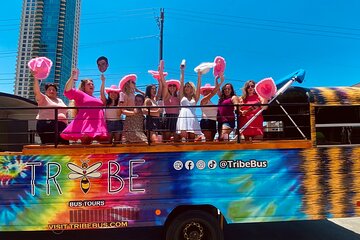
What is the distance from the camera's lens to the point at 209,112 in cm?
518

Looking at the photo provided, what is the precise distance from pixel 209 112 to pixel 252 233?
2401mm

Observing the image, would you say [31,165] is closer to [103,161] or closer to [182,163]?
[103,161]

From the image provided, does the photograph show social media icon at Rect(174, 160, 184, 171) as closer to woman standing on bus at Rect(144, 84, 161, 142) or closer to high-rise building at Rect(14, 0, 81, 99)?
woman standing on bus at Rect(144, 84, 161, 142)

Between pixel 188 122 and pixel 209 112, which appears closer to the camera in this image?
pixel 188 122

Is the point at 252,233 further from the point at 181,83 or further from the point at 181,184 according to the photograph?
the point at 181,83

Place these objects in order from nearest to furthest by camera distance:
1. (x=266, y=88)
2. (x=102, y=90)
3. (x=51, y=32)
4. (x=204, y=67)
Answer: (x=266, y=88), (x=204, y=67), (x=102, y=90), (x=51, y=32)

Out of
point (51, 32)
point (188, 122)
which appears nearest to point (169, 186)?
point (188, 122)

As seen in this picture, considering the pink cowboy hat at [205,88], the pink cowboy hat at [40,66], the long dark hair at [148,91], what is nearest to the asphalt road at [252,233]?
the long dark hair at [148,91]

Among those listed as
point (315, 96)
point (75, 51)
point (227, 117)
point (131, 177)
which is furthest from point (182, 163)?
point (75, 51)

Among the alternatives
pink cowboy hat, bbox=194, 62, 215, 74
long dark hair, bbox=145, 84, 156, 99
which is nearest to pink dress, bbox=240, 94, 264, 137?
pink cowboy hat, bbox=194, 62, 215, 74

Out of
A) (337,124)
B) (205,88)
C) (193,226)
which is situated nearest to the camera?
(193,226)

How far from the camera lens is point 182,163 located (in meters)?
4.33

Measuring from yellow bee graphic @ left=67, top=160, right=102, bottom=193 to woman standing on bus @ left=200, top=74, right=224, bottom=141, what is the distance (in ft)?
5.83

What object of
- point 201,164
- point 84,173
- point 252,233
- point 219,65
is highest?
point 219,65
